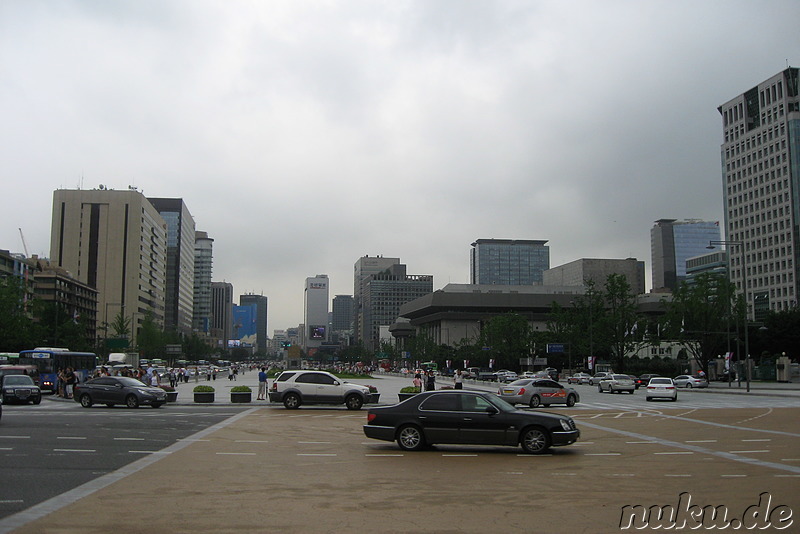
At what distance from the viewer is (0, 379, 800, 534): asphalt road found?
9820 mm

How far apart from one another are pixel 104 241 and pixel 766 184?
150294mm

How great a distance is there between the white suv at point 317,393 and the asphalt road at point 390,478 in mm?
8177

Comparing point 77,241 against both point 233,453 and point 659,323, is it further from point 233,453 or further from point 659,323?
point 233,453

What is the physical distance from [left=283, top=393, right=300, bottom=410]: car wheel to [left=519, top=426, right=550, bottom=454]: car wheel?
17.5 metres

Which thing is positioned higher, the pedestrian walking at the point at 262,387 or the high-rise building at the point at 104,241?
the high-rise building at the point at 104,241

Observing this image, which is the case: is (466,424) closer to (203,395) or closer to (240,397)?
(240,397)

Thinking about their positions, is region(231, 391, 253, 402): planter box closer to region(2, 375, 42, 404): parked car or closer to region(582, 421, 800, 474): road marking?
region(2, 375, 42, 404): parked car

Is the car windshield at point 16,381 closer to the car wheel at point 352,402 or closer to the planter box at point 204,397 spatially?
the planter box at point 204,397

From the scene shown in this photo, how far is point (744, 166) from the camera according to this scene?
169875 millimetres

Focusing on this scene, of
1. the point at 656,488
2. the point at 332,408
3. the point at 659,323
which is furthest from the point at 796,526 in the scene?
the point at 659,323

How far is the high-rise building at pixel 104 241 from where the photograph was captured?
503 ft

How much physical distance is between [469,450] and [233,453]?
230 inches

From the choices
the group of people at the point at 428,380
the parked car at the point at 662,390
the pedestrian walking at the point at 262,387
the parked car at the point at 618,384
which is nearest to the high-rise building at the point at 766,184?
the parked car at the point at 618,384
